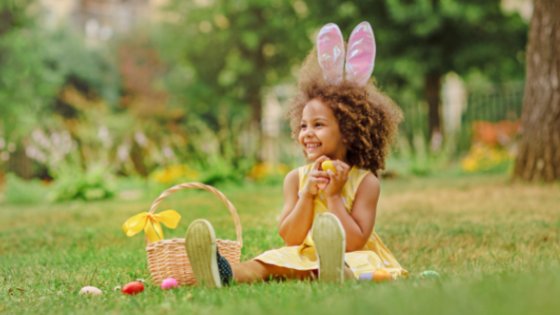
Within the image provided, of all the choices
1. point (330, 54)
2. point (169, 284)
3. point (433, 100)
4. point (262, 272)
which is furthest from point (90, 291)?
point (433, 100)

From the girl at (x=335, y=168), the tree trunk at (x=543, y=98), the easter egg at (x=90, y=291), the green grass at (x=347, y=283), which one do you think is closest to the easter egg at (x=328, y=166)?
the girl at (x=335, y=168)

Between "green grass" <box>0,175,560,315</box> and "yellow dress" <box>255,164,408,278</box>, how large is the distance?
0.68 ft

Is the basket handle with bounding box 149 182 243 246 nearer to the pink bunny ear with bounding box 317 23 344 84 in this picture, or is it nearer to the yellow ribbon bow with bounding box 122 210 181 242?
the yellow ribbon bow with bounding box 122 210 181 242

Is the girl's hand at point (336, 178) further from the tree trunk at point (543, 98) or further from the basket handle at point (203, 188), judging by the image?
the tree trunk at point (543, 98)

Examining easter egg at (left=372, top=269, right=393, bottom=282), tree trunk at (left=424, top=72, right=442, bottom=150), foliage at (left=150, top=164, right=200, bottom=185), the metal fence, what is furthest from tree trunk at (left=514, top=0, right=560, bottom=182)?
the metal fence

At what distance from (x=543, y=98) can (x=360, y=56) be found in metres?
5.08

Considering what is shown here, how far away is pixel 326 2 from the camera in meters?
15.3

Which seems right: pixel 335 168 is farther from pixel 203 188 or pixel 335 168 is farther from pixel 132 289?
pixel 132 289

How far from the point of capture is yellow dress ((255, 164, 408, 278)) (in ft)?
12.2

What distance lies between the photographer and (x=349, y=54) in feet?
13.3

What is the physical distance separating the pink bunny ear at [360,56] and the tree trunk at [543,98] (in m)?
4.90

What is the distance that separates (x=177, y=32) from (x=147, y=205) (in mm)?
10170

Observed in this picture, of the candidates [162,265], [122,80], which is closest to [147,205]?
[162,265]

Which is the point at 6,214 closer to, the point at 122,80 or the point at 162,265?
the point at 162,265
